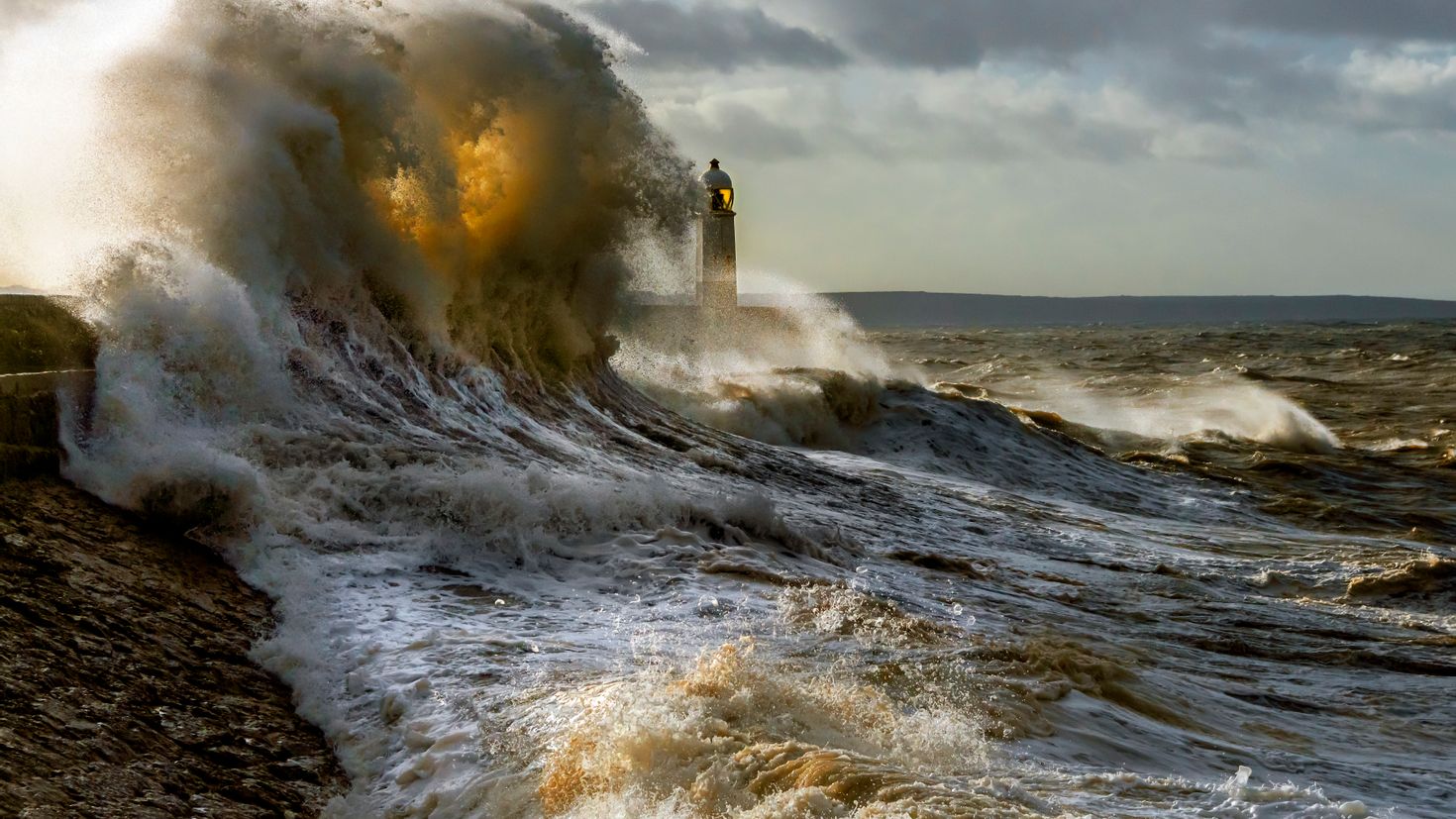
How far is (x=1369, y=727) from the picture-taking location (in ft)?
16.4

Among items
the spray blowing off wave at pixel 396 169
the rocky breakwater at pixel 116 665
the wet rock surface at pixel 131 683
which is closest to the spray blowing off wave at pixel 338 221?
the spray blowing off wave at pixel 396 169

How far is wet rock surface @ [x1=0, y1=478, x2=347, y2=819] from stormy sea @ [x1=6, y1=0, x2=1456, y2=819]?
0.54 feet

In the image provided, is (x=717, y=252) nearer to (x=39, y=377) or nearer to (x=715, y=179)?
(x=715, y=179)

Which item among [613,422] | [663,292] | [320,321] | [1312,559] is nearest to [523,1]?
[663,292]

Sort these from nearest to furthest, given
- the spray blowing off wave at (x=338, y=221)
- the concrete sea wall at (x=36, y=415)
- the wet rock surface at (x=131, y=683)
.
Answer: the wet rock surface at (x=131, y=683) → the concrete sea wall at (x=36, y=415) → the spray blowing off wave at (x=338, y=221)

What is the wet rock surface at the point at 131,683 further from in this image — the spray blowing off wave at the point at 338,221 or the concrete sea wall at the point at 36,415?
the spray blowing off wave at the point at 338,221

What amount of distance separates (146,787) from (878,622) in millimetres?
2732

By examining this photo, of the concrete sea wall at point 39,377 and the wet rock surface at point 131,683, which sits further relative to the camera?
the concrete sea wall at point 39,377

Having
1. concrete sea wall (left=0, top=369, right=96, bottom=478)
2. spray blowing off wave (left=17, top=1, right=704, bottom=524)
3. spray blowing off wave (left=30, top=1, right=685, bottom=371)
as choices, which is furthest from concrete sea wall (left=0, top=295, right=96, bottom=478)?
spray blowing off wave (left=30, top=1, right=685, bottom=371)

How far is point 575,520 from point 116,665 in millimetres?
2525

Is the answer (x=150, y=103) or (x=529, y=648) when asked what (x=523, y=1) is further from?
(x=529, y=648)

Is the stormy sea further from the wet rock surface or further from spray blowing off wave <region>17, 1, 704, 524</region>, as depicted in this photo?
the wet rock surface

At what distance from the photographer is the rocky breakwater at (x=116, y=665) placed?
3.35 m

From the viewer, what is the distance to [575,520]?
6168 mm
